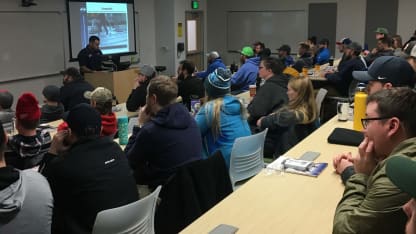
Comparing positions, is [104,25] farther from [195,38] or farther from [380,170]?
[380,170]

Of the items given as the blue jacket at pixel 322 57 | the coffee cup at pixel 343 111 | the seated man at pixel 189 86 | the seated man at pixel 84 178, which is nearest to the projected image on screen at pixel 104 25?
the seated man at pixel 189 86

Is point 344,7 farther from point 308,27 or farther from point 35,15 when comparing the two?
point 35,15

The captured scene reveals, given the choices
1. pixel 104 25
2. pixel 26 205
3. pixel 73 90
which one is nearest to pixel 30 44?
pixel 104 25

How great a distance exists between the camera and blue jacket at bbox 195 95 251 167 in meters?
3.35

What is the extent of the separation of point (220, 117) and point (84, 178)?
4.55 ft

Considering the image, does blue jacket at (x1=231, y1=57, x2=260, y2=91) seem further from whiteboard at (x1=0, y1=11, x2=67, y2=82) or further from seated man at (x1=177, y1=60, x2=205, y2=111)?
whiteboard at (x1=0, y1=11, x2=67, y2=82)

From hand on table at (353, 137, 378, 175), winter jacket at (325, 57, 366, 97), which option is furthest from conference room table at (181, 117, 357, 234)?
winter jacket at (325, 57, 366, 97)

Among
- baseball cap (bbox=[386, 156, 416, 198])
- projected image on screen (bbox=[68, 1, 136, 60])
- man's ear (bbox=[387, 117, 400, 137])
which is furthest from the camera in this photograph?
projected image on screen (bbox=[68, 1, 136, 60])

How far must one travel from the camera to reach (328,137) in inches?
124

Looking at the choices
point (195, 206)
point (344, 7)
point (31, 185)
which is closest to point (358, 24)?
point (344, 7)

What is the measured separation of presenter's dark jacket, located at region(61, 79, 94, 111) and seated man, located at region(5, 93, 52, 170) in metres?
2.27

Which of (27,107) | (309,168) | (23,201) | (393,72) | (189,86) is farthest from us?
(189,86)

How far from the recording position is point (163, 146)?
2.86 metres

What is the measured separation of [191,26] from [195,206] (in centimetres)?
1023
